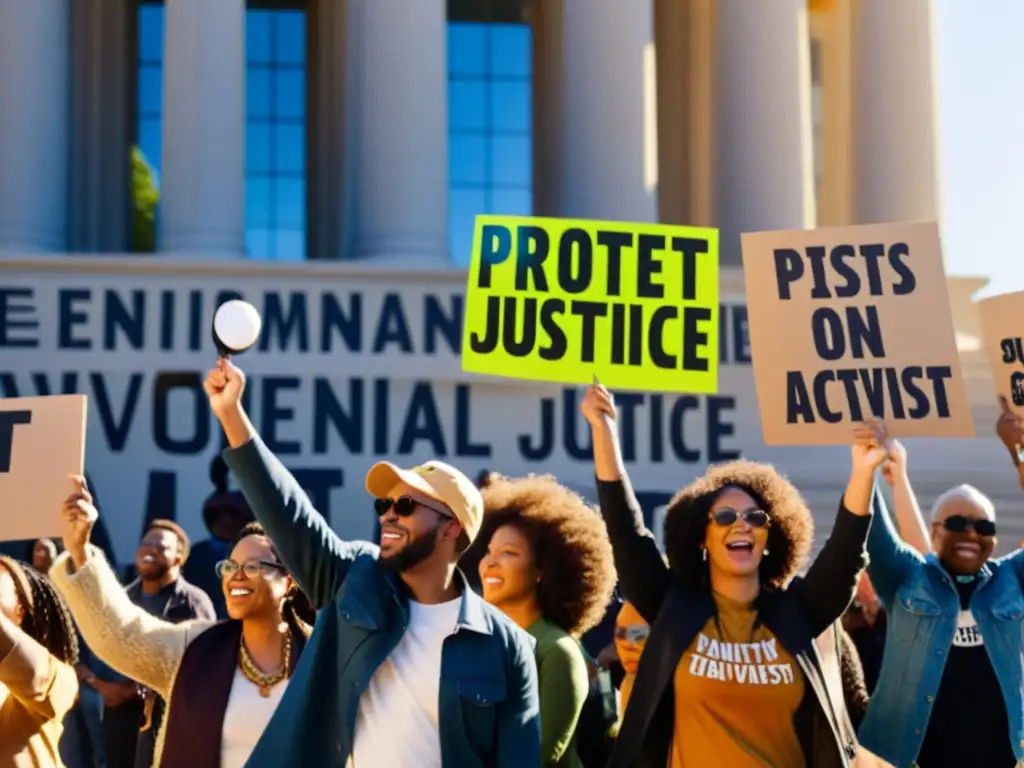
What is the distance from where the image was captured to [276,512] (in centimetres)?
673

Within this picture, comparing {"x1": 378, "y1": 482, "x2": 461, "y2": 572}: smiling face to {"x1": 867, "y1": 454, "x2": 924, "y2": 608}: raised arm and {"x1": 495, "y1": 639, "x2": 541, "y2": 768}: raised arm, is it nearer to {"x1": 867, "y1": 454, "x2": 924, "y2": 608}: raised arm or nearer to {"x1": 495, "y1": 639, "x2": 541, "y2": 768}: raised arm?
{"x1": 495, "y1": 639, "x2": 541, "y2": 768}: raised arm

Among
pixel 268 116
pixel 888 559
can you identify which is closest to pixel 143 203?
pixel 268 116

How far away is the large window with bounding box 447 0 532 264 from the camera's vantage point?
33250 mm

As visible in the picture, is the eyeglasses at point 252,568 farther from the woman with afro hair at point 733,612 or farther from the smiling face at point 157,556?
the smiling face at point 157,556

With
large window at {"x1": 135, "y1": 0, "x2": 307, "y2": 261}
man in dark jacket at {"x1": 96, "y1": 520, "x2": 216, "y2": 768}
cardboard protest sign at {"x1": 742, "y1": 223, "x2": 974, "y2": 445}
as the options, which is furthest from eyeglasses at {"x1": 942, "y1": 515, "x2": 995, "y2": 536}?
large window at {"x1": 135, "y1": 0, "x2": 307, "y2": 261}

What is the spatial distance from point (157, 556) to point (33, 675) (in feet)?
16.7

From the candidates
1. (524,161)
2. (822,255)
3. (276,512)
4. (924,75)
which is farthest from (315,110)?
(276,512)

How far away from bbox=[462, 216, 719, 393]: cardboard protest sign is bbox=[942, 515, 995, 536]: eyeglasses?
1.37 m

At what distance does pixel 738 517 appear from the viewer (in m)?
7.68

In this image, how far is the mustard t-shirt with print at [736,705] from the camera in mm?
7316

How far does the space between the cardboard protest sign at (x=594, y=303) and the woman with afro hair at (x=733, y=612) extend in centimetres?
131

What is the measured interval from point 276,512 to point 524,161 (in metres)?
27.0

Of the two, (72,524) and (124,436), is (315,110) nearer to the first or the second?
(124,436)

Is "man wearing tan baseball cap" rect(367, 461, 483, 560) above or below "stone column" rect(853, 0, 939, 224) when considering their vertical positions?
below
